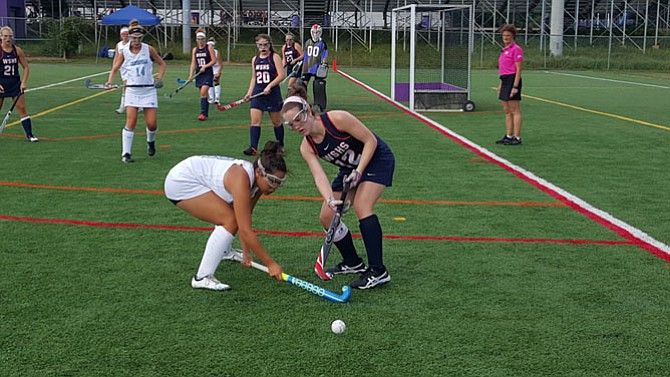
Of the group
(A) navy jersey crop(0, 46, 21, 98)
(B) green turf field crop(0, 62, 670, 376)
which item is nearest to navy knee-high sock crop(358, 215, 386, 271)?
(B) green turf field crop(0, 62, 670, 376)

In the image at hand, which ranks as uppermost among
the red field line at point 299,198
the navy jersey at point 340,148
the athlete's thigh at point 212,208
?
the navy jersey at point 340,148

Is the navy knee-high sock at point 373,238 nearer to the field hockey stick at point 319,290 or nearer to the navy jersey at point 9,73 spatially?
the field hockey stick at point 319,290

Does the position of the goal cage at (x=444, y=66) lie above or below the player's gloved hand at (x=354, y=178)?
above

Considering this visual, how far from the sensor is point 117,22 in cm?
4228

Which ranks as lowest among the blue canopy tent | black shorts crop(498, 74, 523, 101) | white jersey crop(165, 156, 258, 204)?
white jersey crop(165, 156, 258, 204)

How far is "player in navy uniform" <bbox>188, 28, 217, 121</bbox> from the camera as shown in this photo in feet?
56.6

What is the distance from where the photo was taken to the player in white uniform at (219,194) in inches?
213

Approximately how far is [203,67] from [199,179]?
12.3 m

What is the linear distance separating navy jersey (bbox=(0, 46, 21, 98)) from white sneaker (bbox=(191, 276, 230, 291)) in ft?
29.5

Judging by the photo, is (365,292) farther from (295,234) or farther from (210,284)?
(295,234)

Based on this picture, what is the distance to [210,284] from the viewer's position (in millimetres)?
5691

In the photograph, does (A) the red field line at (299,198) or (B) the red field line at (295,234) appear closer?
(B) the red field line at (295,234)

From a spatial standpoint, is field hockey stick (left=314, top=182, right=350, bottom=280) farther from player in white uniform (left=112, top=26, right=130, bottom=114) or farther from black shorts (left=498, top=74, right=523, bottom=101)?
black shorts (left=498, top=74, right=523, bottom=101)

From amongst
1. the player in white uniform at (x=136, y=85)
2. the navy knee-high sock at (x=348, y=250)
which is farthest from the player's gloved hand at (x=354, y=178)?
the player in white uniform at (x=136, y=85)
